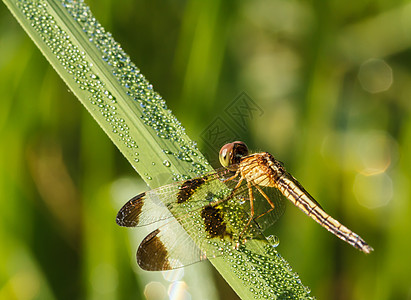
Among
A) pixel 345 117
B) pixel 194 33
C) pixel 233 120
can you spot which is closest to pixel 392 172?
pixel 345 117

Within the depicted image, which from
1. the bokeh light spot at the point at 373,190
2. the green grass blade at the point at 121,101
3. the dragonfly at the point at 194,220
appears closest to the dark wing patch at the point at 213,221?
the dragonfly at the point at 194,220

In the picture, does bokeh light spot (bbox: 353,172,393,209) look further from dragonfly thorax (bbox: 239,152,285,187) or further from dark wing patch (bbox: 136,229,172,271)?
dark wing patch (bbox: 136,229,172,271)

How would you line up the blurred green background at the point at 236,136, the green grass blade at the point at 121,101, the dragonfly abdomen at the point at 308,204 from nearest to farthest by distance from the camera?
Answer: the green grass blade at the point at 121,101, the dragonfly abdomen at the point at 308,204, the blurred green background at the point at 236,136

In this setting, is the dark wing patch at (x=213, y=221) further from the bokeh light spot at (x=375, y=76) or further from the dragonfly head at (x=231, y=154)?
the bokeh light spot at (x=375, y=76)

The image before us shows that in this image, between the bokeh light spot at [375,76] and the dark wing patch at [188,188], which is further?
the bokeh light spot at [375,76]

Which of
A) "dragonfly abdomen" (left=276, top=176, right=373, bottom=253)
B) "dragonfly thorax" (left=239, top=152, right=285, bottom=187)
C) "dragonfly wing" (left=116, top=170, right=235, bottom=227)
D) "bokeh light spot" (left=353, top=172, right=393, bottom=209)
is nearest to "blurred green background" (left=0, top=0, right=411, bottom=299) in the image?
"bokeh light spot" (left=353, top=172, right=393, bottom=209)

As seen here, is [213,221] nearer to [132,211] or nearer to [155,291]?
[132,211]

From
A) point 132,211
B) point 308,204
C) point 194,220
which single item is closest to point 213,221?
point 194,220

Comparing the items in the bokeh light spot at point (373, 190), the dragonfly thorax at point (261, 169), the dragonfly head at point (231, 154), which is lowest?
the bokeh light spot at point (373, 190)
